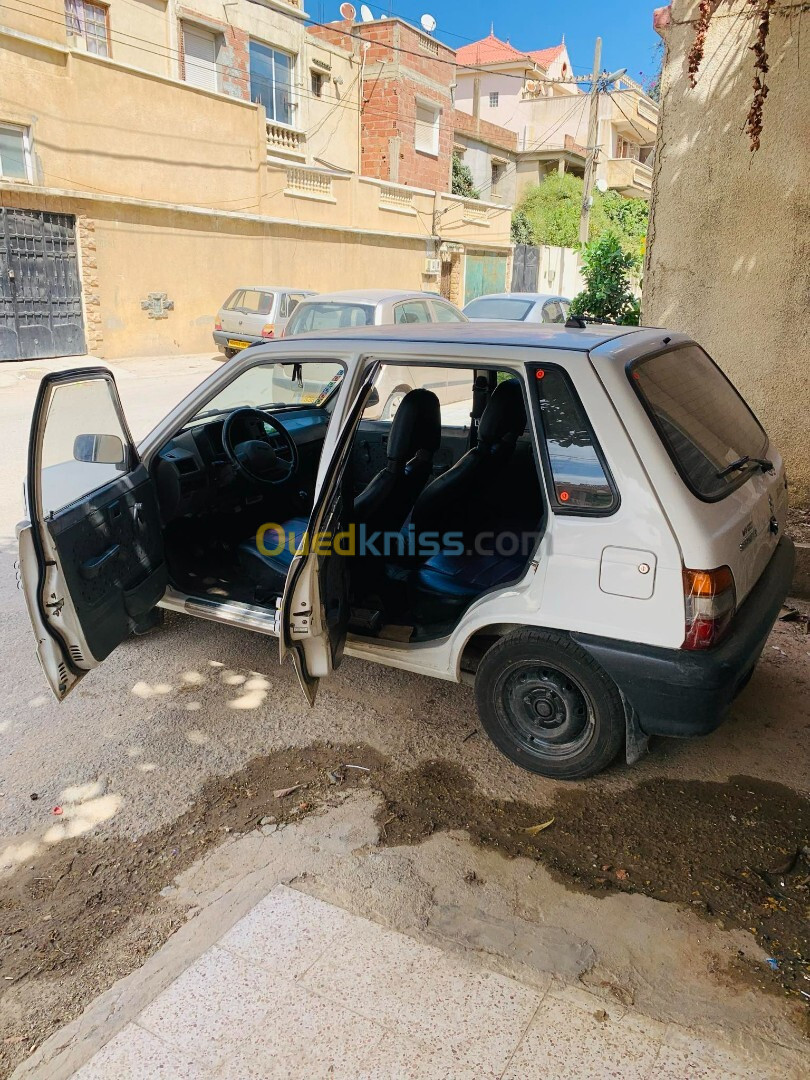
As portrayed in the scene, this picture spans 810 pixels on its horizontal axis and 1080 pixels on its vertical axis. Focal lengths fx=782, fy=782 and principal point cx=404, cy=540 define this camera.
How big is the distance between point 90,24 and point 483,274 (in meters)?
14.1

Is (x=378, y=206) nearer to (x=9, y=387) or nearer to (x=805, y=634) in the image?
(x=9, y=387)

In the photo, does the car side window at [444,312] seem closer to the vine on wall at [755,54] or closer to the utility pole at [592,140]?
the vine on wall at [755,54]

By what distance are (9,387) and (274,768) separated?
1193 cm

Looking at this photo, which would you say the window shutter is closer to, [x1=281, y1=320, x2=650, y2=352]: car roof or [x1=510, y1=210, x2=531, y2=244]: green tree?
[x1=510, y1=210, x2=531, y2=244]: green tree

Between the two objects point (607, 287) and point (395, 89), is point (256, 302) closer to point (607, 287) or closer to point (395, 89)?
point (607, 287)

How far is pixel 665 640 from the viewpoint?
2646 mm

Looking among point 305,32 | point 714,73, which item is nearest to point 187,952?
point 714,73

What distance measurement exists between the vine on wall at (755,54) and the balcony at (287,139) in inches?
783

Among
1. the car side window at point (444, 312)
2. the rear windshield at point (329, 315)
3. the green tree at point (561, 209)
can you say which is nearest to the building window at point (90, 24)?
the rear windshield at point (329, 315)

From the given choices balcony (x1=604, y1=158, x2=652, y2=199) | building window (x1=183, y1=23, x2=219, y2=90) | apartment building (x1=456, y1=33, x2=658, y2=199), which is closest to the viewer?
building window (x1=183, y1=23, x2=219, y2=90)

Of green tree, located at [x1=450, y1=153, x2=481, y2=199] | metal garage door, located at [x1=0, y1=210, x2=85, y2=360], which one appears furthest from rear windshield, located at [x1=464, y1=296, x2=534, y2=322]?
green tree, located at [x1=450, y1=153, x2=481, y2=199]

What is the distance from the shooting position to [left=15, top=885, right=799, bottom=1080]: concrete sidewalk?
6.38 ft

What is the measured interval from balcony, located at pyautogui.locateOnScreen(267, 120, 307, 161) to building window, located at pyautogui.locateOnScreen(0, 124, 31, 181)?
9833 millimetres

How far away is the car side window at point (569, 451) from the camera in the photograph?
Result: 2.73 metres
